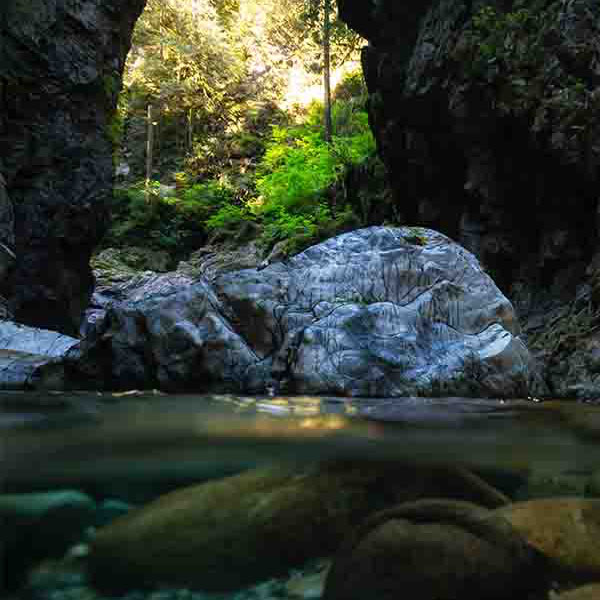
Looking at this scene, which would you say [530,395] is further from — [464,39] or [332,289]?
[464,39]

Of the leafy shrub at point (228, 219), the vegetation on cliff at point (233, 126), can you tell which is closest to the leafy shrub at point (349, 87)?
the vegetation on cliff at point (233, 126)

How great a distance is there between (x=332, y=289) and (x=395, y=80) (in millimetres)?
8572

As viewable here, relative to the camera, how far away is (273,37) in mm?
25500

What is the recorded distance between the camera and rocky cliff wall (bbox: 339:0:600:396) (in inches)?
328

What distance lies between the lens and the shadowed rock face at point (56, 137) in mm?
10141

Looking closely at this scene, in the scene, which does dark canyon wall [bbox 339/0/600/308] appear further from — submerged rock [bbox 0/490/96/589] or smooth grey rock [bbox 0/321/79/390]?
submerged rock [bbox 0/490/96/589]

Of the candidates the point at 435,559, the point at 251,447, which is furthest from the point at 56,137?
the point at 435,559

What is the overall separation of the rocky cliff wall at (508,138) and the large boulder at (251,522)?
5.13 meters

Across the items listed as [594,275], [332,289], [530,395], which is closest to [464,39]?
[594,275]

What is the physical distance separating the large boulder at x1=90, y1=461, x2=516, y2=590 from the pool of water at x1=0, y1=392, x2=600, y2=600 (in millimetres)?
53

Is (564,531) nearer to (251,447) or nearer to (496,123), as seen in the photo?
(251,447)

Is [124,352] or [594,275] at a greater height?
[594,275]

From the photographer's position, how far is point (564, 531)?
1.64 meters

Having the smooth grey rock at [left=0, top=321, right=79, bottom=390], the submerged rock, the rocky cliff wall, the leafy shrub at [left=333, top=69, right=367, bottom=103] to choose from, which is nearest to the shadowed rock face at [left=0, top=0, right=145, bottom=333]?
the smooth grey rock at [left=0, top=321, right=79, bottom=390]
